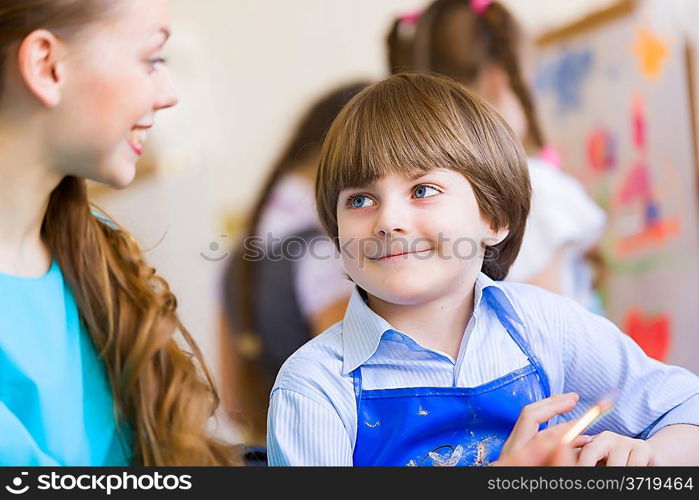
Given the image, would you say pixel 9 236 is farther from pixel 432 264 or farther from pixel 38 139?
pixel 432 264

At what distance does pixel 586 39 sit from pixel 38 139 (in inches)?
65.8

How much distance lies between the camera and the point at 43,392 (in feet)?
2.31

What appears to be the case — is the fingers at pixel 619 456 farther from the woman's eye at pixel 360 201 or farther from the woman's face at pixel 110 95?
the woman's face at pixel 110 95

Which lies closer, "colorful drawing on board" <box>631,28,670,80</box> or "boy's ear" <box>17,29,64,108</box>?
"boy's ear" <box>17,29,64,108</box>

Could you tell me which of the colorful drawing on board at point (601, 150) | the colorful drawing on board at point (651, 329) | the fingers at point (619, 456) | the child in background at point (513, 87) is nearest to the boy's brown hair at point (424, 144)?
the fingers at point (619, 456)

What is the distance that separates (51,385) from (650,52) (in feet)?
5.54

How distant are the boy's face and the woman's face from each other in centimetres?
20

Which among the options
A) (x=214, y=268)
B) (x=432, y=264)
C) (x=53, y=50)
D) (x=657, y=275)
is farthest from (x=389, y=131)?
(x=214, y=268)

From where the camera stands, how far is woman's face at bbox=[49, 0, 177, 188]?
699 mm

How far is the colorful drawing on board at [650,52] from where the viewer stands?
6.33 feet

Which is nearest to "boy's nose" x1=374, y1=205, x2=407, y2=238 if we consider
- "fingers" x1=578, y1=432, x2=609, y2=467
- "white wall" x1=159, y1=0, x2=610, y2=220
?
"fingers" x1=578, y1=432, x2=609, y2=467

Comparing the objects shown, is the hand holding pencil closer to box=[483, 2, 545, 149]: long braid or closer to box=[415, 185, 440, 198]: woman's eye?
box=[415, 185, 440, 198]: woman's eye

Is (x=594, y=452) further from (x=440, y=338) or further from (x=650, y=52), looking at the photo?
(x=650, y=52)
